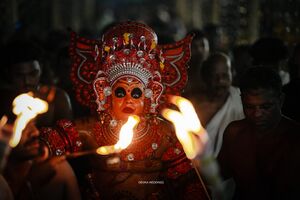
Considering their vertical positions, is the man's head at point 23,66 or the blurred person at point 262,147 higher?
the man's head at point 23,66

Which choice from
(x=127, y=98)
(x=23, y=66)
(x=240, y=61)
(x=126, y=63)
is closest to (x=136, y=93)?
(x=127, y=98)

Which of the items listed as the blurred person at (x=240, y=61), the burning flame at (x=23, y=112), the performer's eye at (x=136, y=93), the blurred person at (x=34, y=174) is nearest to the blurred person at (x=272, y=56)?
the blurred person at (x=240, y=61)

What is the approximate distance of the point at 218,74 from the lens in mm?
7480

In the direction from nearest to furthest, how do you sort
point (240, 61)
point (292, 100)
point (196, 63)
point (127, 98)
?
point (127, 98) < point (292, 100) < point (196, 63) < point (240, 61)

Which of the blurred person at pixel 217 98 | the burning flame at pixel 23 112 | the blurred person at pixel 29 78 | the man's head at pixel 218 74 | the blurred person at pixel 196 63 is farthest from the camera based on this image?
the blurred person at pixel 196 63

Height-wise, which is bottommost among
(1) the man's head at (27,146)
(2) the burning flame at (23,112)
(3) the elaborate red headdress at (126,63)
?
(1) the man's head at (27,146)

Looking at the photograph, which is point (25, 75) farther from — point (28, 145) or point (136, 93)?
point (28, 145)

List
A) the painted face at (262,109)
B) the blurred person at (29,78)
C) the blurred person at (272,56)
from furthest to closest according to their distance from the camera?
the blurred person at (272,56)
the blurred person at (29,78)
the painted face at (262,109)

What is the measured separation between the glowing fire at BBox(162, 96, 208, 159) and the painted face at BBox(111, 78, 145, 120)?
0.26 m

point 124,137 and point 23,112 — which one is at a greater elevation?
point 23,112

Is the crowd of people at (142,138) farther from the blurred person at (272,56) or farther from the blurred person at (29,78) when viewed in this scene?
the blurred person at (272,56)

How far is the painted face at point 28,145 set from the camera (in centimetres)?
500

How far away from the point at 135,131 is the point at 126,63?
0.56 m

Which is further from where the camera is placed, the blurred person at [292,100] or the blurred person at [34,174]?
the blurred person at [292,100]
